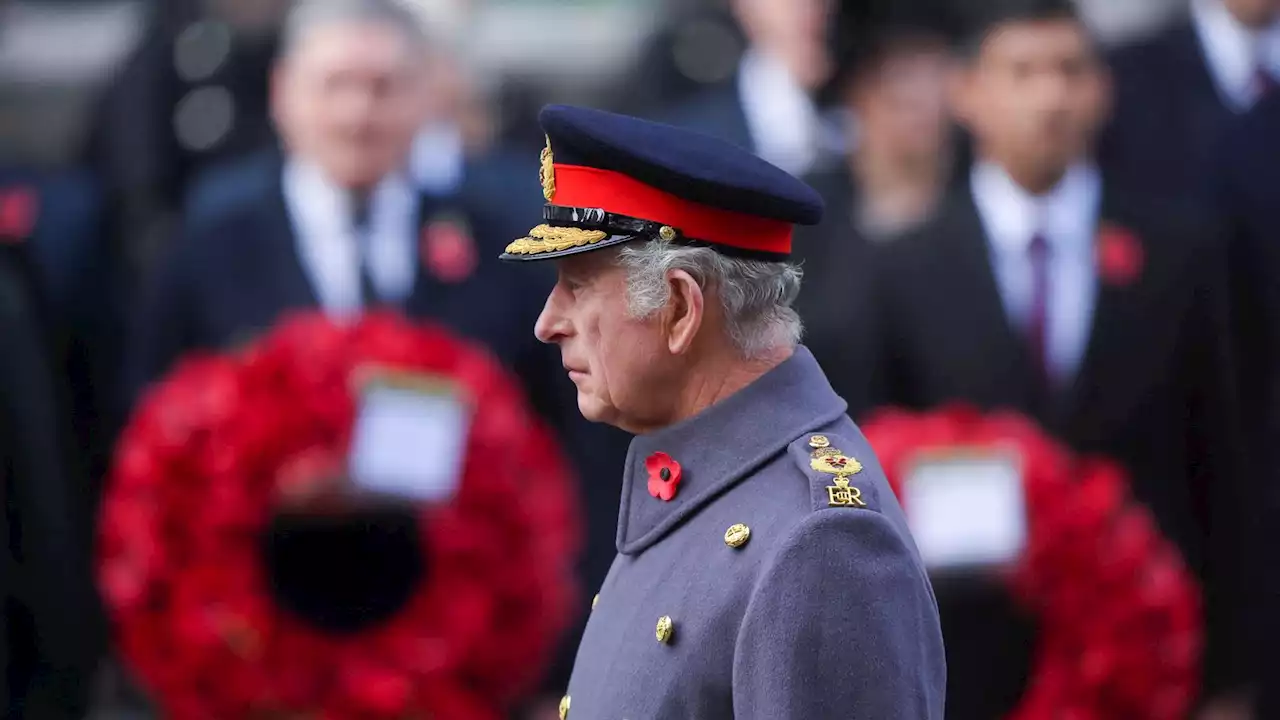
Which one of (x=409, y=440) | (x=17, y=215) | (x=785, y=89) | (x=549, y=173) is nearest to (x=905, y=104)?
(x=785, y=89)

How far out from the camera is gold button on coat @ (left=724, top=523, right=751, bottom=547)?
2.77 metres

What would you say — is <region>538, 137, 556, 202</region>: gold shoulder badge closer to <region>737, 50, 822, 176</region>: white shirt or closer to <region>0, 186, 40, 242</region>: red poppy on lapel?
<region>737, 50, 822, 176</region>: white shirt

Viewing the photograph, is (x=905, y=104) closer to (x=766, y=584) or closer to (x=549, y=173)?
(x=549, y=173)

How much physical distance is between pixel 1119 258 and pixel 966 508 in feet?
4.09

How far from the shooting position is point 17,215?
668cm

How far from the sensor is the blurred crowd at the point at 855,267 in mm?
6020

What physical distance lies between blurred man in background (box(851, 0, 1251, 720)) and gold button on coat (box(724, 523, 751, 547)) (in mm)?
3166

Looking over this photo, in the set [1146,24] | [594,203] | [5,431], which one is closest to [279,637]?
[5,431]

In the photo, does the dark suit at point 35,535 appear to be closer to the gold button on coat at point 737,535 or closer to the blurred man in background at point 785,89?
the blurred man in background at point 785,89

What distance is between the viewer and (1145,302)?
6.04 metres

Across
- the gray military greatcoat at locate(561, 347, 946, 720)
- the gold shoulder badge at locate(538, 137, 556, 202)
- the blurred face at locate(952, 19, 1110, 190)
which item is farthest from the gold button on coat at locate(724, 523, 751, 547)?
the blurred face at locate(952, 19, 1110, 190)

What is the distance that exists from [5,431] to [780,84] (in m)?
2.78

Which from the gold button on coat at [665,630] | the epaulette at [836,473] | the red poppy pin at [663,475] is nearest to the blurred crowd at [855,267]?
the red poppy pin at [663,475]

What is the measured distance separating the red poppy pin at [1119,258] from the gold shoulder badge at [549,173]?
3361 mm
